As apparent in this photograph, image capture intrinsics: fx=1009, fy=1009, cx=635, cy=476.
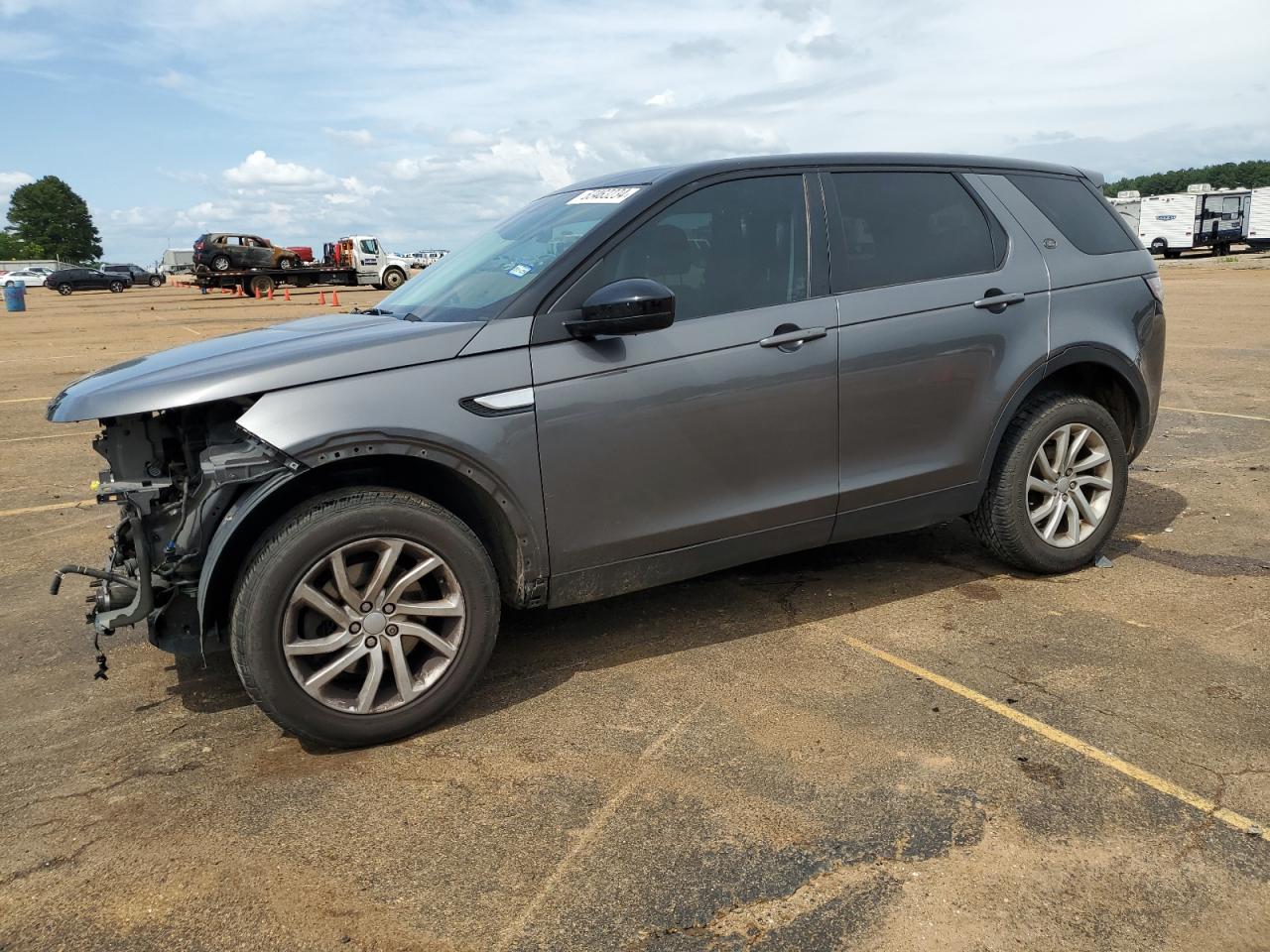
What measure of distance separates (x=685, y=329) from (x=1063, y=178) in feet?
8.01

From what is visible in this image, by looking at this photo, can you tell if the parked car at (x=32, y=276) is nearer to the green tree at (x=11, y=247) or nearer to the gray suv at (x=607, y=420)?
the green tree at (x=11, y=247)

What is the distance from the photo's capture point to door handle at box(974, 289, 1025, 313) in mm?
4289

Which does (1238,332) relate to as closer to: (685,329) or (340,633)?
(685,329)

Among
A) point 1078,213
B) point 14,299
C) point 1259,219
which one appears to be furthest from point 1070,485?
point 1259,219

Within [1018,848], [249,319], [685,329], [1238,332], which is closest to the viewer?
[1018,848]

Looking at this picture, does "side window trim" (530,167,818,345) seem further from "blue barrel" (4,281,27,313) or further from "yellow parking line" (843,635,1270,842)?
"blue barrel" (4,281,27,313)

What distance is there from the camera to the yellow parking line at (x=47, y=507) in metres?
6.30

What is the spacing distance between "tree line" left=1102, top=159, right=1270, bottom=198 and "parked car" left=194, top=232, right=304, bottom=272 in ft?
315

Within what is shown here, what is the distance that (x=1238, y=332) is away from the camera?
14672 mm

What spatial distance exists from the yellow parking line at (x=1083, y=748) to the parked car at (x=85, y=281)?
60083mm

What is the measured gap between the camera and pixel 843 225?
4078 mm

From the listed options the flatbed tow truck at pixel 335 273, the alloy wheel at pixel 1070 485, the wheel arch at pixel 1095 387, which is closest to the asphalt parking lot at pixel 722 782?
the alloy wheel at pixel 1070 485

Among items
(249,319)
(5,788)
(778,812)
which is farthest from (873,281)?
(249,319)

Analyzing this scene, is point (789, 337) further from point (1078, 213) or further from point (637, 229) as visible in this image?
point (1078, 213)
